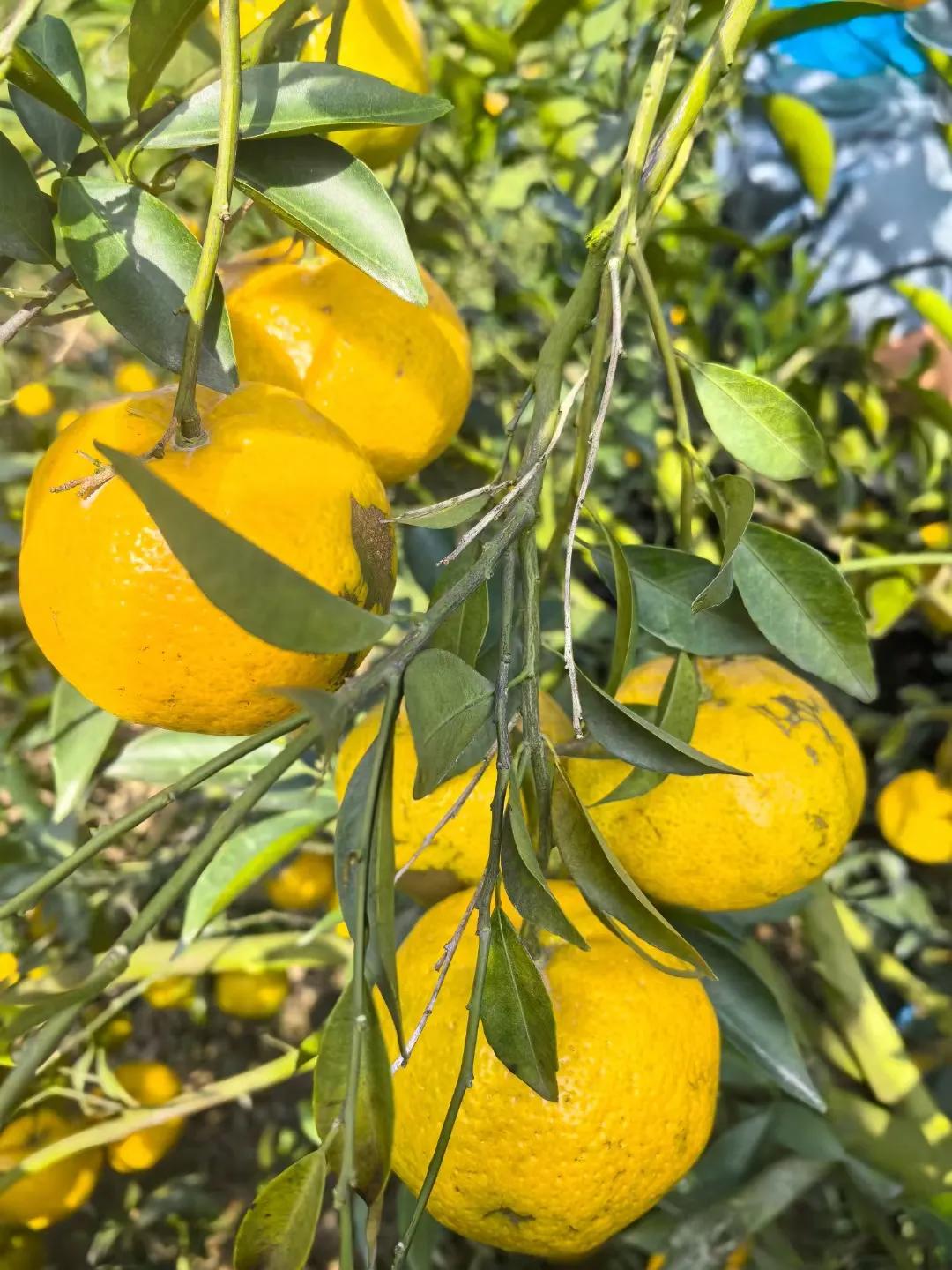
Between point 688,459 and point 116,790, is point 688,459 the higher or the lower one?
the higher one

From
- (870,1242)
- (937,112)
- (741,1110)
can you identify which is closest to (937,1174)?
(741,1110)

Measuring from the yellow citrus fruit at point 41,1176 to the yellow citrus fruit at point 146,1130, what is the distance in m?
0.06

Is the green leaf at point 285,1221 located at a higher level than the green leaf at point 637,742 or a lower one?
lower

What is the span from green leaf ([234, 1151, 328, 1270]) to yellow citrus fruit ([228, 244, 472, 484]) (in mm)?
365

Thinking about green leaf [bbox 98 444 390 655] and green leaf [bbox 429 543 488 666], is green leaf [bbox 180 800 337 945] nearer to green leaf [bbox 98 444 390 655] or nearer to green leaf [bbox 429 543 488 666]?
green leaf [bbox 429 543 488 666]

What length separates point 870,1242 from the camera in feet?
3.65

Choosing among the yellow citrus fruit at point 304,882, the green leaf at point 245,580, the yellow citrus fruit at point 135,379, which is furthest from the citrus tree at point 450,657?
the yellow citrus fruit at point 135,379

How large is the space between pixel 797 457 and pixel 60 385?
1262mm

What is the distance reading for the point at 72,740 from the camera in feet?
2.67

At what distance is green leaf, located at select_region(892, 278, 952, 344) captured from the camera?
80cm

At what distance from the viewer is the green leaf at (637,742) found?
0.38 metres

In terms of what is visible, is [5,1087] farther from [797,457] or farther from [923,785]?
[923,785]

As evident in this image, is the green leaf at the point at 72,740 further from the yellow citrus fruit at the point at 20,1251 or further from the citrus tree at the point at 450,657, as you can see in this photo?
the yellow citrus fruit at the point at 20,1251

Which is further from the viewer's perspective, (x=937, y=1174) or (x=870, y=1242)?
(x=870, y=1242)
